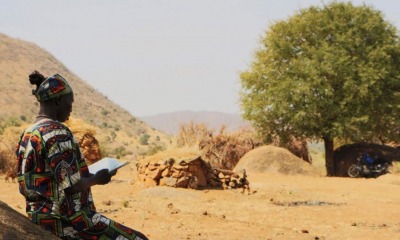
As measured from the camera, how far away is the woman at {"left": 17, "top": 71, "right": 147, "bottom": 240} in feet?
11.9

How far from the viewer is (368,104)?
1001 inches

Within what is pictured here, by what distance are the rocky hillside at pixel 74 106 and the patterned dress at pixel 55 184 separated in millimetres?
Answer: 58695

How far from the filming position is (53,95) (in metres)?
3.77

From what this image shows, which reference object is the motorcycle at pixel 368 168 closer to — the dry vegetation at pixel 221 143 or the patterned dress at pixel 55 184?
the dry vegetation at pixel 221 143

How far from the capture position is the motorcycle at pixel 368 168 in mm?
23547

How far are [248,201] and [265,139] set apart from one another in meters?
13.5

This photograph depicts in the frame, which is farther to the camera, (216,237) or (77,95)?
(77,95)

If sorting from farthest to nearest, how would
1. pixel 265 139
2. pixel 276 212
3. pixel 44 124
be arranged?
1. pixel 265 139
2. pixel 276 212
3. pixel 44 124

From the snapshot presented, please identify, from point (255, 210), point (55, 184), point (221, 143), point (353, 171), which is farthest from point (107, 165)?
point (353, 171)

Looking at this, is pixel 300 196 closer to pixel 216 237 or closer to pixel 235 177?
pixel 235 177

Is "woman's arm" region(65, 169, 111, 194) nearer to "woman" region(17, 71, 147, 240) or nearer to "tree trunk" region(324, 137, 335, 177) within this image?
"woman" region(17, 71, 147, 240)

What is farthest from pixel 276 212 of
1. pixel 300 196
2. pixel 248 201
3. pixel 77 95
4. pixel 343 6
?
pixel 77 95

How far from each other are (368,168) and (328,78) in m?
4.37

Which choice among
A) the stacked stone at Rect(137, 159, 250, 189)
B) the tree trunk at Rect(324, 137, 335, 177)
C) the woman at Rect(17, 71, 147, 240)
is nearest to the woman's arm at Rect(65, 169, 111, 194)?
the woman at Rect(17, 71, 147, 240)
